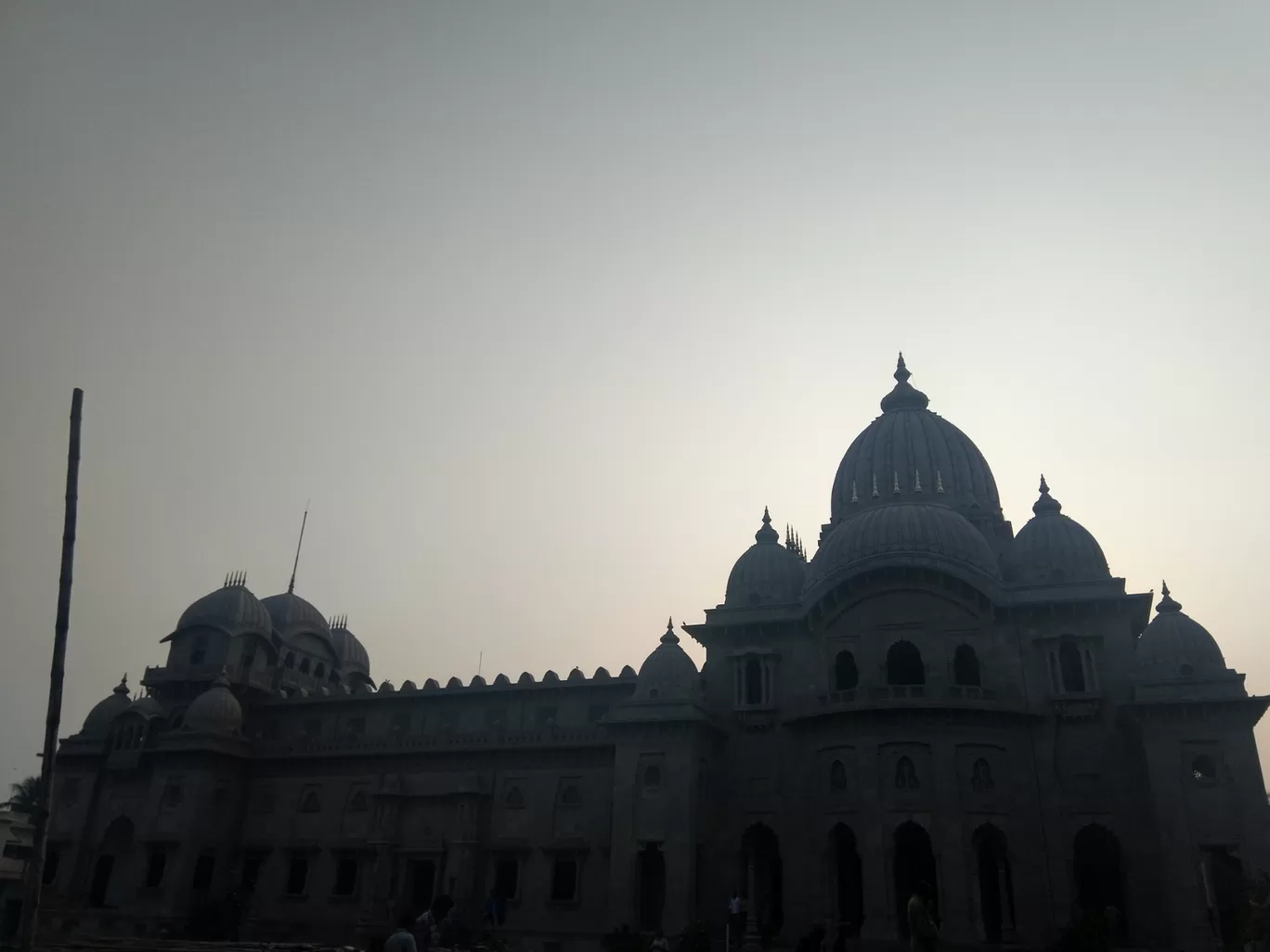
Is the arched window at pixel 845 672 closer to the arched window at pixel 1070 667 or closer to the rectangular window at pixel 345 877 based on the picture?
the arched window at pixel 1070 667

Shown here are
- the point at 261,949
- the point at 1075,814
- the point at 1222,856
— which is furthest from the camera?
the point at 1075,814

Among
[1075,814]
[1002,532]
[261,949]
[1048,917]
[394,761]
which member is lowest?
[261,949]

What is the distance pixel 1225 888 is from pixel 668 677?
65.0 ft

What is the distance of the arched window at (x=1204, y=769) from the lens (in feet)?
107

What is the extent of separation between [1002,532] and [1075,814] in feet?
49.6

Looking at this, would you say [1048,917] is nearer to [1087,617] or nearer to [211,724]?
[1087,617]

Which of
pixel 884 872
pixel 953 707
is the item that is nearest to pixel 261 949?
pixel 884 872

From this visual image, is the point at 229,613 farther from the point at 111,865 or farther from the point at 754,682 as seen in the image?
the point at 754,682

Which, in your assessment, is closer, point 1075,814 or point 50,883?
point 1075,814

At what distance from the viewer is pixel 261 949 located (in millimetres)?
24469

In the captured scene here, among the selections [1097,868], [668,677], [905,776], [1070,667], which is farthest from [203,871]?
[1070,667]

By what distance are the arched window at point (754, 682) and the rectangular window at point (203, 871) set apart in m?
25.2

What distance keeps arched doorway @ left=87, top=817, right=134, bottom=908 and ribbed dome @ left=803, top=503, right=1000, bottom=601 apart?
107ft

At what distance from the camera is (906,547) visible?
1494 inches
